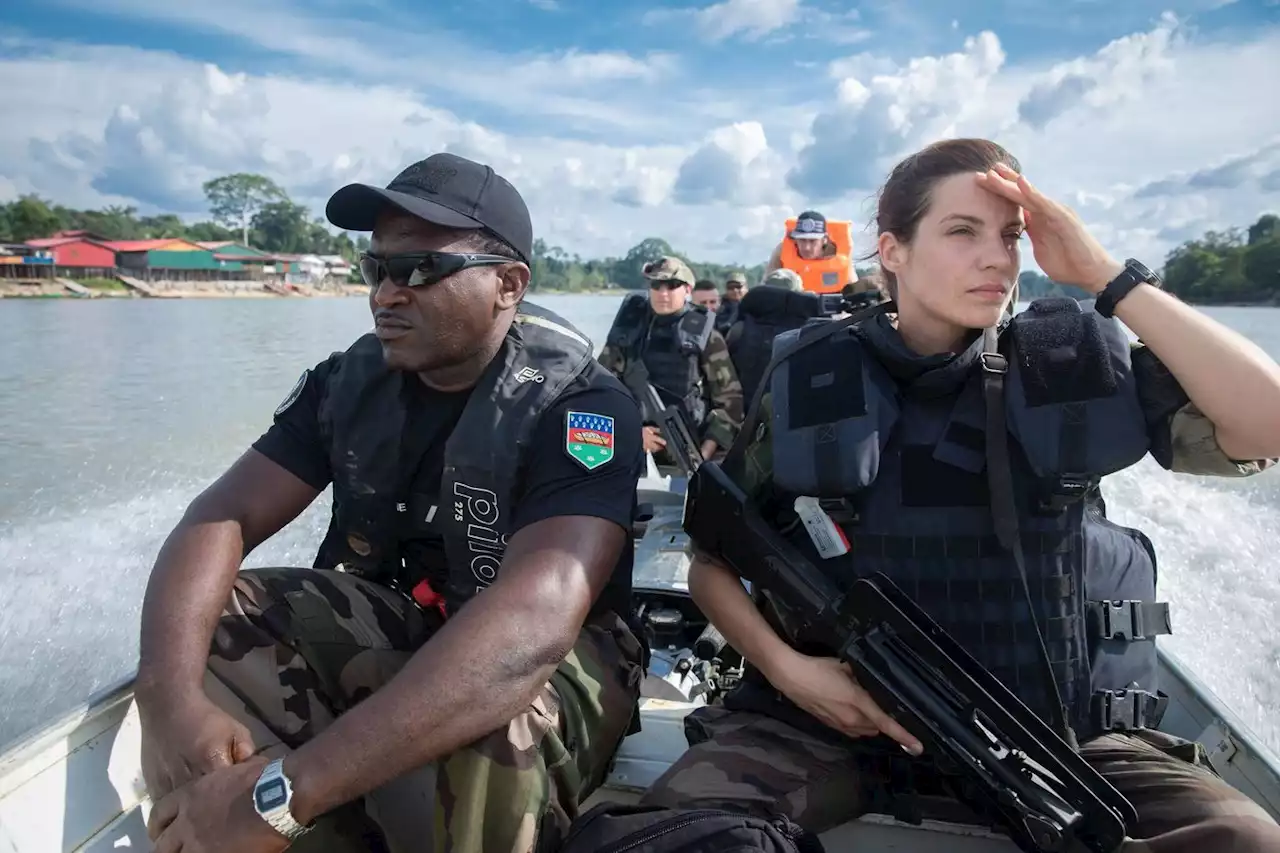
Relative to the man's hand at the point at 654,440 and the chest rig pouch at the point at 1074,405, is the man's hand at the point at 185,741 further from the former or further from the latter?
the man's hand at the point at 654,440

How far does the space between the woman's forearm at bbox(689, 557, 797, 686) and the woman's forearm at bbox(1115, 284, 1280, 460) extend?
921 mm

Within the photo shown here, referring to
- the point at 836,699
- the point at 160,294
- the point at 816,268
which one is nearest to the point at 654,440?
the point at 816,268

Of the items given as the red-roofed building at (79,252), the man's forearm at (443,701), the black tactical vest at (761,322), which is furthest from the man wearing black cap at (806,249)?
the red-roofed building at (79,252)

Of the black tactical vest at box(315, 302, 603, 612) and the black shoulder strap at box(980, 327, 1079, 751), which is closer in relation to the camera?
the black shoulder strap at box(980, 327, 1079, 751)

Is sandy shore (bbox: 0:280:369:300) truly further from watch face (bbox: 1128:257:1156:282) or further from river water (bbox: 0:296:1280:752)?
watch face (bbox: 1128:257:1156:282)

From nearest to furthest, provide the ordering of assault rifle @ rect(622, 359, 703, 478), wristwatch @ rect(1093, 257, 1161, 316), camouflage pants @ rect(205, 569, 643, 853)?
camouflage pants @ rect(205, 569, 643, 853) → wristwatch @ rect(1093, 257, 1161, 316) → assault rifle @ rect(622, 359, 703, 478)

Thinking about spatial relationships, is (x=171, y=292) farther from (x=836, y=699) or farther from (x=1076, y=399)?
(x=1076, y=399)

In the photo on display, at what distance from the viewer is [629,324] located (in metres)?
6.35

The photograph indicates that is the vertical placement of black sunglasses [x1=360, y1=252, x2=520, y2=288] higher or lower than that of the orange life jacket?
lower

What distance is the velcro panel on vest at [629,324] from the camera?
6.26m

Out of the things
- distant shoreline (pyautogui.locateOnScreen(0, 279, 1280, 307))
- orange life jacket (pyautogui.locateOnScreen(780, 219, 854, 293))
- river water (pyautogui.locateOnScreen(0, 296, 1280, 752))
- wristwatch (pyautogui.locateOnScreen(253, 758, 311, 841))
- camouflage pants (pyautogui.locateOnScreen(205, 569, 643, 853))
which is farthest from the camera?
distant shoreline (pyautogui.locateOnScreen(0, 279, 1280, 307))

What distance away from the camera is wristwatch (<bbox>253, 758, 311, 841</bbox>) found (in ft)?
4.49

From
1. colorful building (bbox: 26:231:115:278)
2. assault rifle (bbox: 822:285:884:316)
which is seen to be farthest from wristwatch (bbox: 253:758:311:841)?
colorful building (bbox: 26:231:115:278)

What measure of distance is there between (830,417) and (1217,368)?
70cm
